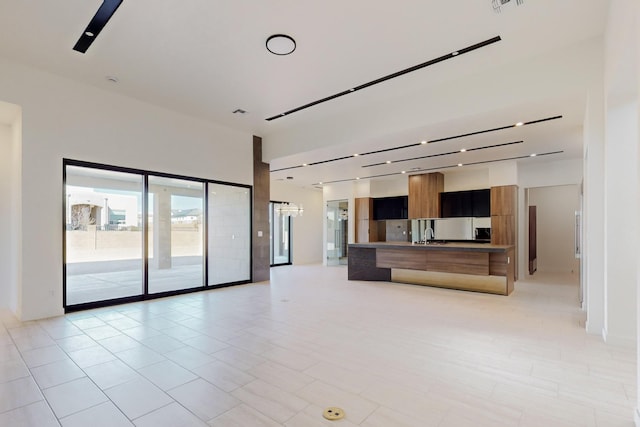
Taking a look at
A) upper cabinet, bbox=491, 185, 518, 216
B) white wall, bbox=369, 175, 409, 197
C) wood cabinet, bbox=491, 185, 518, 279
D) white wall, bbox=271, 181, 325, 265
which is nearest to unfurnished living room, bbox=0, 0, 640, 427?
wood cabinet, bbox=491, 185, 518, 279

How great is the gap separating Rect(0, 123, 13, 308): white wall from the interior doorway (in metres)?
8.40

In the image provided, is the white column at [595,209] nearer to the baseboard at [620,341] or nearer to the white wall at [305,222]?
the baseboard at [620,341]

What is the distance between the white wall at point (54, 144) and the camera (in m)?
4.46

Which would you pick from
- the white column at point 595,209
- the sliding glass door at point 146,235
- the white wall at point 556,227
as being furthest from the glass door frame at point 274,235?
the white column at point 595,209

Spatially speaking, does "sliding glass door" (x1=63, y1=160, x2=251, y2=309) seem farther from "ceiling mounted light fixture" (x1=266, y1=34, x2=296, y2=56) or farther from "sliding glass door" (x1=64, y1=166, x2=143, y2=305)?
"ceiling mounted light fixture" (x1=266, y1=34, x2=296, y2=56)

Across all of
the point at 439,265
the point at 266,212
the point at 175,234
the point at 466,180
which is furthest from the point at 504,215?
the point at 175,234

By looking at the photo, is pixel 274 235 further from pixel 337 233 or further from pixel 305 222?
pixel 337 233

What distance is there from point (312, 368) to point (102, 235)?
4.73 meters

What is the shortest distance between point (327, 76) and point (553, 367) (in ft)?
14.3

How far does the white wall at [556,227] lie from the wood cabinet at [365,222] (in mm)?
5198

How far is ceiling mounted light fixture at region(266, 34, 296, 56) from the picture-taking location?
370 centimetres

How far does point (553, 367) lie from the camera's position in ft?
9.65

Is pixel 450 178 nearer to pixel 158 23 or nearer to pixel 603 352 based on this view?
pixel 603 352

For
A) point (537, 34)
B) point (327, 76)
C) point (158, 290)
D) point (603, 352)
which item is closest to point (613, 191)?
point (603, 352)
